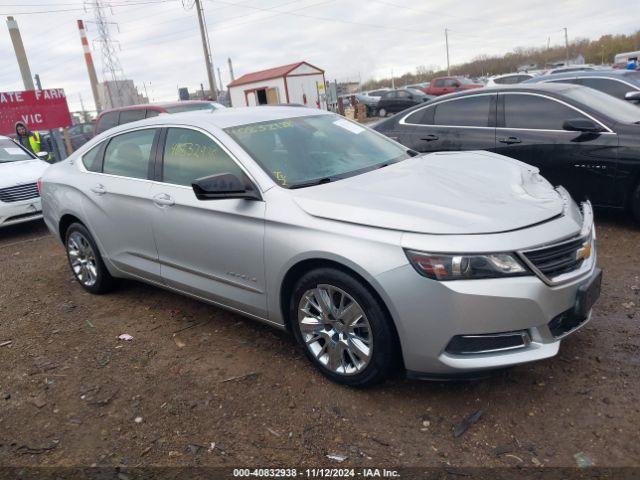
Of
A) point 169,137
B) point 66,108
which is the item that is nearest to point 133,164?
point 169,137

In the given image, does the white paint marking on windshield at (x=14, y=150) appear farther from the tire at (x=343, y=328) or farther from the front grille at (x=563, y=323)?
the front grille at (x=563, y=323)

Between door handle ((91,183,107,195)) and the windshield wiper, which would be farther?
door handle ((91,183,107,195))

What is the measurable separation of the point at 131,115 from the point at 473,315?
34.1 ft

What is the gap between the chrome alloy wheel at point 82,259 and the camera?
4.91 metres

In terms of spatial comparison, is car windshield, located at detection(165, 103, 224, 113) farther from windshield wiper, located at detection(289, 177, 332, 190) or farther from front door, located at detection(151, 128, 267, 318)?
windshield wiper, located at detection(289, 177, 332, 190)

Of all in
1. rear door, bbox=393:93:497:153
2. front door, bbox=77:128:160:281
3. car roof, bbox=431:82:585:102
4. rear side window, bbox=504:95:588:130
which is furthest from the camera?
rear door, bbox=393:93:497:153

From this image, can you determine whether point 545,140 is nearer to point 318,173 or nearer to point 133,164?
point 318,173

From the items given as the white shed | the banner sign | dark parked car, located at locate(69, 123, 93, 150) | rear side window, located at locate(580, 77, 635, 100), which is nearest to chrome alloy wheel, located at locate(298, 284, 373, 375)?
rear side window, located at locate(580, 77, 635, 100)

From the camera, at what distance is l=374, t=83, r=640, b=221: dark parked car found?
5195 millimetres

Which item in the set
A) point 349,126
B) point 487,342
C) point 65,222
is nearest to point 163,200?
point 349,126

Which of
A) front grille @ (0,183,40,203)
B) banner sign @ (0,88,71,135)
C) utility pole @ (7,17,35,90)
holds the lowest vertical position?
front grille @ (0,183,40,203)

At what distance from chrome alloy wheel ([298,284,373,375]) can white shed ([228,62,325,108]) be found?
2843cm

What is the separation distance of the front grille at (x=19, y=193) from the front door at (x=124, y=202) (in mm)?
3894

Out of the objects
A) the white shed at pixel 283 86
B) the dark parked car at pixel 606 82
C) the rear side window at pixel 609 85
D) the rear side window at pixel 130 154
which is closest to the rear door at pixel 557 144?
the dark parked car at pixel 606 82
